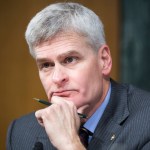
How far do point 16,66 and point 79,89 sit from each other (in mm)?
1991

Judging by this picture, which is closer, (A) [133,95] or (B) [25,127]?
(A) [133,95]

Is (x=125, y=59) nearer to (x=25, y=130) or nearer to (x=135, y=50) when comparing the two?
(x=135, y=50)

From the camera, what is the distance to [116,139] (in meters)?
2.47

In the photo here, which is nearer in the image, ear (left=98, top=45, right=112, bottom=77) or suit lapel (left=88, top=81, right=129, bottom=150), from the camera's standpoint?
suit lapel (left=88, top=81, right=129, bottom=150)

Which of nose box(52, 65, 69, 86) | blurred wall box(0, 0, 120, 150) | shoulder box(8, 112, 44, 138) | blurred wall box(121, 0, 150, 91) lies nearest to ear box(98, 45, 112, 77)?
nose box(52, 65, 69, 86)

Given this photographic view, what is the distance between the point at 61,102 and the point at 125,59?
5.84 ft

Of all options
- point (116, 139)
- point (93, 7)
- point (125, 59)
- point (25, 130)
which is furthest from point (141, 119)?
point (93, 7)

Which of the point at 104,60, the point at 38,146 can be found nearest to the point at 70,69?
the point at 104,60

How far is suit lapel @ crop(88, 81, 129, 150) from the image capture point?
249cm

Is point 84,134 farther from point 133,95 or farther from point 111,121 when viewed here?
point 133,95

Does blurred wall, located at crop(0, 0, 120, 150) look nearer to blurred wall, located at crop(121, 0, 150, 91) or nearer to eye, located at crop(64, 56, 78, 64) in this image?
blurred wall, located at crop(121, 0, 150, 91)

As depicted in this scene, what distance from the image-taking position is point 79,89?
98.0 inches

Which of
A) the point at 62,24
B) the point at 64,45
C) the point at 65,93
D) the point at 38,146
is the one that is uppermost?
the point at 62,24

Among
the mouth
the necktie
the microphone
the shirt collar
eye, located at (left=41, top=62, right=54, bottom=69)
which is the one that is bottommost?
the microphone
